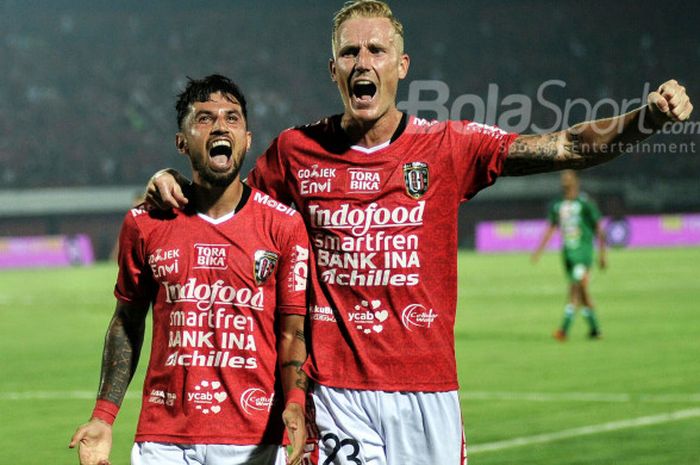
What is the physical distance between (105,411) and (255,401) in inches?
21.1

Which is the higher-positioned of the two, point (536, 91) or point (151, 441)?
point (536, 91)

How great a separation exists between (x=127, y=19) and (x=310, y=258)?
4884 centimetres

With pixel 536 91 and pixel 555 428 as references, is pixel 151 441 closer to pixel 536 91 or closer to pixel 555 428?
pixel 555 428

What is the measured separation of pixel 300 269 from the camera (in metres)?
4.40

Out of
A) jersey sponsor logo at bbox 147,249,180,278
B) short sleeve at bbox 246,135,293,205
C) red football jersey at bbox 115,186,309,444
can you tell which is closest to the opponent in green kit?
short sleeve at bbox 246,135,293,205

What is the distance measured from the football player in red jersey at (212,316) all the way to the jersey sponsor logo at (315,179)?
0.58ft

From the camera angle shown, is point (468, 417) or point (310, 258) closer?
point (310, 258)

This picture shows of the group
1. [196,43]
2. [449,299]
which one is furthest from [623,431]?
[196,43]

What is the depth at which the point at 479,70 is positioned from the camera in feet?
162

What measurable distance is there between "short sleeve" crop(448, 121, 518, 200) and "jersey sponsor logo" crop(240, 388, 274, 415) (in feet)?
3.52

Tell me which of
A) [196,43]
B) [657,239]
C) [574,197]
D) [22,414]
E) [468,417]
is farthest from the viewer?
[196,43]

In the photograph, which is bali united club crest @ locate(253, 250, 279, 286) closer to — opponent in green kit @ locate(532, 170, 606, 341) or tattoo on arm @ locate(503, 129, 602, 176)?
tattoo on arm @ locate(503, 129, 602, 176)

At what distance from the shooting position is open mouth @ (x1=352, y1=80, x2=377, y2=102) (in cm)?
455

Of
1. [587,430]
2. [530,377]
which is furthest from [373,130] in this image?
[530,377]
